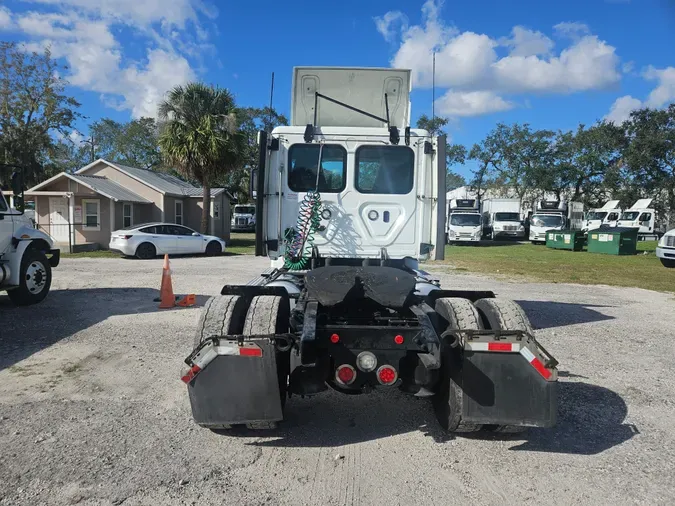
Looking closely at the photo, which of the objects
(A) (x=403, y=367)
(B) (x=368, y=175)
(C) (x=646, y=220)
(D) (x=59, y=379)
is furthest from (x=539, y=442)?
(C) (x=646, y=220)

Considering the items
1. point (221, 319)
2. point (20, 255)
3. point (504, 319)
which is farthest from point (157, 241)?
point (504, 319)

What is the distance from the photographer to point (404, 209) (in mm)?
5980

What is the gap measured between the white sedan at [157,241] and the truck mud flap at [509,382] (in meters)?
17.4

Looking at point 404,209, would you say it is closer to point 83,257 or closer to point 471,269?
point 471,269

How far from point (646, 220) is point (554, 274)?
83.2 ft

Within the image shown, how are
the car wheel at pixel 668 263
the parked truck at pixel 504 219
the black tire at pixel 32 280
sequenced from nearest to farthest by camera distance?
the black tire at pixel 32 280, the car wheel at pixel 668 263, the parked truck at pixel 504 219

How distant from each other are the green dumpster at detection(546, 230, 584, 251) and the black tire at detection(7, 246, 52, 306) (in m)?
25.2

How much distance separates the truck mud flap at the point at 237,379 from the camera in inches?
138

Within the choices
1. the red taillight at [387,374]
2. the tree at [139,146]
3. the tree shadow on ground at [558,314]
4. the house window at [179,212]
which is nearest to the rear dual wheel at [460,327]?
the red taillight at [387,374]

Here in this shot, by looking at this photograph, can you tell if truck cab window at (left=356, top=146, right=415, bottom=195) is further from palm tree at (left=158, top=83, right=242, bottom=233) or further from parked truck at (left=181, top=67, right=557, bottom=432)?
palm tree at (left=158, top=83, right=242, bottom=233)

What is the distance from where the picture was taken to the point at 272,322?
369 centimetres

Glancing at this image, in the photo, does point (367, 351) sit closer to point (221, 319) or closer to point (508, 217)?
point (221, 319)

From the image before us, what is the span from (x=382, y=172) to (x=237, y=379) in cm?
328

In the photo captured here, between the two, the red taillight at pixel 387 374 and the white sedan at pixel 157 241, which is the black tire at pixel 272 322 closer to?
the red taillight at pixel 387 374
